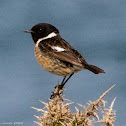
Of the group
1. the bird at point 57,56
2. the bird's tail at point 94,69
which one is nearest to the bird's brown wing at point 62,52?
the bird at point 57,56

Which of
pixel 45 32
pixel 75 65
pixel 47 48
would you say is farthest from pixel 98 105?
pixel 45 32

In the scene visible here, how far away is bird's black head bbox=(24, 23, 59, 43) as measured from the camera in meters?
6.42

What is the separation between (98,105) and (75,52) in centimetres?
309

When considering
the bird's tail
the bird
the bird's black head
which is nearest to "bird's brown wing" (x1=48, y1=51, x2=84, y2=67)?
the bird

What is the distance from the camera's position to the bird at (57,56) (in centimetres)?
565

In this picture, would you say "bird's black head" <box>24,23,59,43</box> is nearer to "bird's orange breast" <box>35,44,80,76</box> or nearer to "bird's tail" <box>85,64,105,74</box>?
"bird's orange breast" <box>35,44,80,76</box>

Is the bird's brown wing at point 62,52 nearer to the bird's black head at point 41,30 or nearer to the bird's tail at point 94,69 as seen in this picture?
the bird's tail at point 94,69

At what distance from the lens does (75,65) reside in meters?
5.63

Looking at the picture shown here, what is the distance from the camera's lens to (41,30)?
6.53 meters

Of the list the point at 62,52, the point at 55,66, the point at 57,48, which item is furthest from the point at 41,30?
the point at 55,66

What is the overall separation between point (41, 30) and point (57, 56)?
3.38 ft

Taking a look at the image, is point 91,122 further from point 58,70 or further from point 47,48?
point 47,48

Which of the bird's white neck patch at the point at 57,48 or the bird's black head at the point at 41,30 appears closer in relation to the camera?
the bird's white neck patch at the point at 57,48

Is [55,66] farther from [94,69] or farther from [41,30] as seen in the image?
[41,30]
